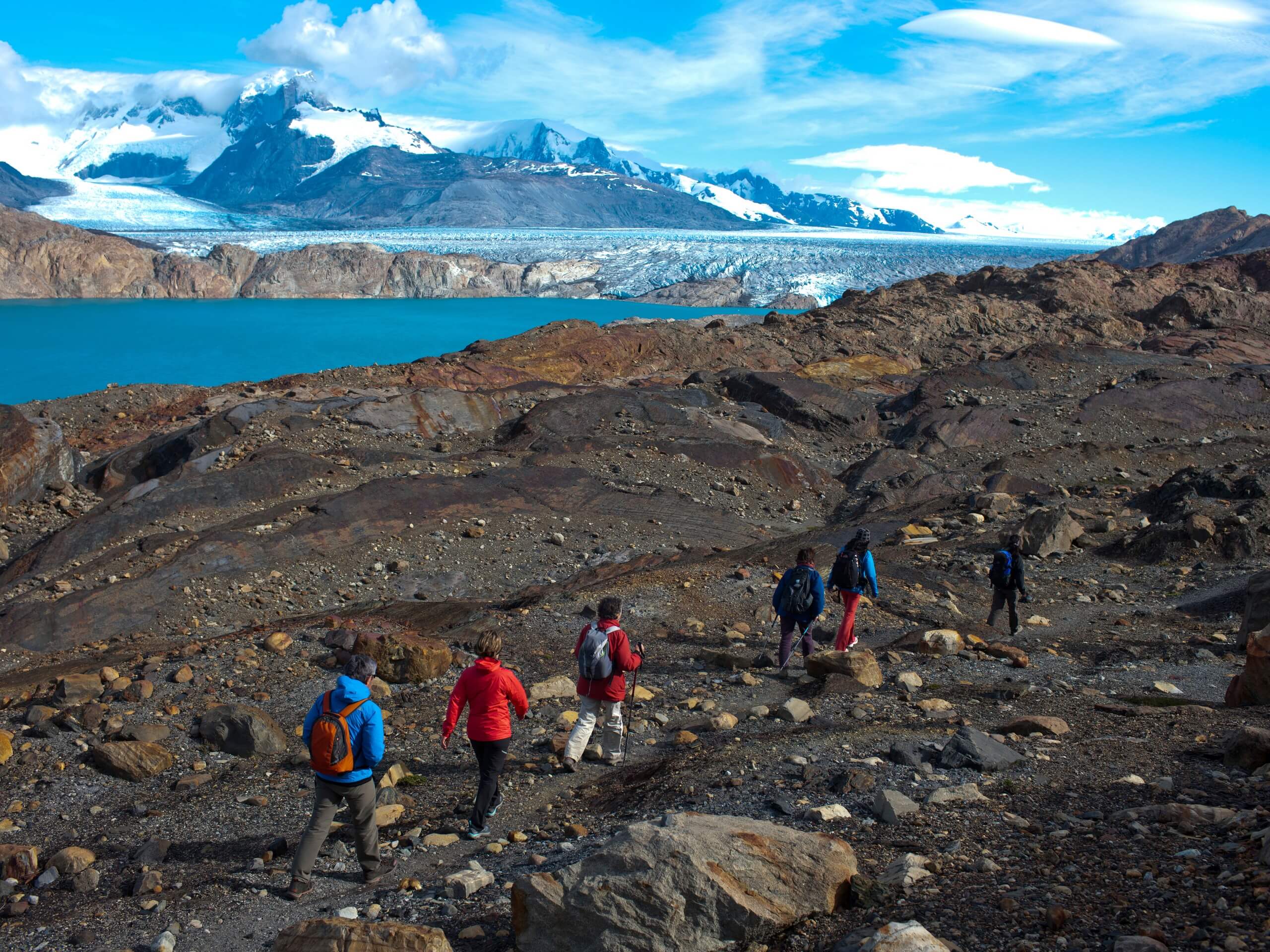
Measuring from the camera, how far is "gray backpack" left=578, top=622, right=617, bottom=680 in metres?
5.20

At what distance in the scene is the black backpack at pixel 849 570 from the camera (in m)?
7.72

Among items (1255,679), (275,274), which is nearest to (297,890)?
(1255,679)

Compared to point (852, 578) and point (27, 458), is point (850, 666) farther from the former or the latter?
point (27, 458)

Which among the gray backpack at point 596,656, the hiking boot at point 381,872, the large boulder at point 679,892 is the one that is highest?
the gray backpack at point 596,656

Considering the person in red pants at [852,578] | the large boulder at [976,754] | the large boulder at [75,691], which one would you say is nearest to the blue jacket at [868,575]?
the person in red pants at [852,578]

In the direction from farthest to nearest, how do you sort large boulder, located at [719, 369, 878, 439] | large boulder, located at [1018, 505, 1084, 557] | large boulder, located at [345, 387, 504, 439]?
large boulder, located at [719, 369, 878, 439] < large boulder, located at [345, 387, 504, 439] < large boulder, located at [1018, 505, 1084, 557]

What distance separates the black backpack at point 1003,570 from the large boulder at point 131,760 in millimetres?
6722

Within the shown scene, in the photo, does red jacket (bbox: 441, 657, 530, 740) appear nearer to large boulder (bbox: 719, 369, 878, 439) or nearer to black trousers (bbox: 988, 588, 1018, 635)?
black trousers (bbox: 988, 588, 1018, 635)

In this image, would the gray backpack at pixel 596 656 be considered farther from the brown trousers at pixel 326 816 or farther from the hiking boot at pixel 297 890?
the hiking boot at pixel 297 890

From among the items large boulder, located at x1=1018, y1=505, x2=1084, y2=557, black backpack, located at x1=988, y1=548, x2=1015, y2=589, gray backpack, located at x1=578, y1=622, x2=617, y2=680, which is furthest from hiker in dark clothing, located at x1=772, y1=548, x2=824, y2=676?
large boulder, located at x1=1018, y1=505, x2=1084, y2=557

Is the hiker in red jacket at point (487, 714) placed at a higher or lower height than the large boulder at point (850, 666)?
higher

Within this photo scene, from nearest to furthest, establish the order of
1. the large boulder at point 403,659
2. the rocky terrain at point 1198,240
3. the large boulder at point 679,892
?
the large boulder at point 679,892, the large boulder at point 403,659, the rocky terrain at point 1198,240

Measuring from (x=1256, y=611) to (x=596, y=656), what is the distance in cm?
591

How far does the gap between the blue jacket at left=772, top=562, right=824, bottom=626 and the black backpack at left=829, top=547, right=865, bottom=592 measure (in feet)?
2.12
